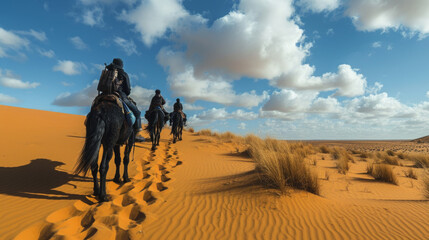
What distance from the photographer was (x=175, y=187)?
4965 millimetres

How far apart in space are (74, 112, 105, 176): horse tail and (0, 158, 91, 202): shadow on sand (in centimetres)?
74

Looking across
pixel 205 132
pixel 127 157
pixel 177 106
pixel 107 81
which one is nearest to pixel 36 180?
pixel 127 157

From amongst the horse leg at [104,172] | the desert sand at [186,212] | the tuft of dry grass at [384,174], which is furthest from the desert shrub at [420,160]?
the horse leg at [104,172]

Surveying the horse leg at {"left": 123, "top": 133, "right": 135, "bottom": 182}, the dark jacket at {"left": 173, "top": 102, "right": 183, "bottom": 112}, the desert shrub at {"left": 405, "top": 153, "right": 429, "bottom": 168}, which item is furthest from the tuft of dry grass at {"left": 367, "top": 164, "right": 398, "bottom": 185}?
the dark jacket at {"left": 173, "top": 102, "right": 183, "bottom": 112}

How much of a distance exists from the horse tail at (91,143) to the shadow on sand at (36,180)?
738mm

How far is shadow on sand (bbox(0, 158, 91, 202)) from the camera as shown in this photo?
4.01m

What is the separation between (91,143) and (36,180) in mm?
2422

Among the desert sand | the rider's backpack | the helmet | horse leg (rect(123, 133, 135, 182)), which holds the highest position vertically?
the helmet

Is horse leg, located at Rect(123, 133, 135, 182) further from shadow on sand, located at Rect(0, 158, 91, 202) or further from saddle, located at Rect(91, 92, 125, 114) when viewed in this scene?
saddle, located at Rect(91, 92, 125, 114)

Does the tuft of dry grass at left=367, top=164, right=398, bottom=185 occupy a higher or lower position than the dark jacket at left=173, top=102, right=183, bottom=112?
lower

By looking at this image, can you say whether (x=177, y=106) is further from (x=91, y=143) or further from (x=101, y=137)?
(x=91, y=143)

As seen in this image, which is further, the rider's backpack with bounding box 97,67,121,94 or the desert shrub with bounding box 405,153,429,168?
the desert shrub with bounding box 405,153,429,168

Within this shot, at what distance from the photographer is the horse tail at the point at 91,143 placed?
12.0ft

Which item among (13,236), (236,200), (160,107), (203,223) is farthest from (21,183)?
A: (160,107)
